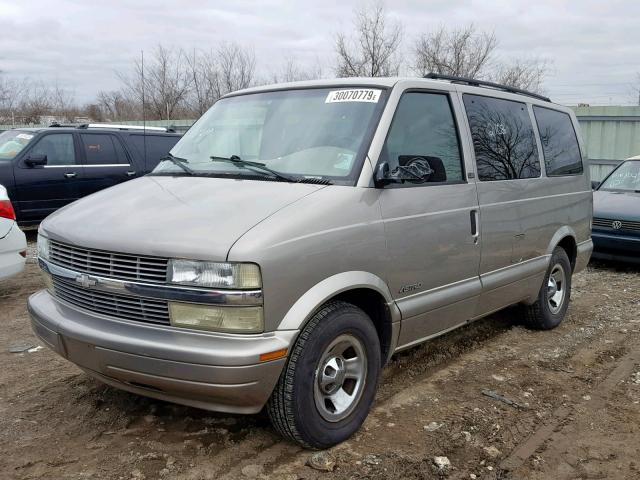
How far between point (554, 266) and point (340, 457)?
10.4ft

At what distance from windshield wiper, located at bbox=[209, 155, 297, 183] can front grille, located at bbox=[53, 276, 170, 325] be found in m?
1.04

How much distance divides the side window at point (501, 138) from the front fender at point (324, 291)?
1456 mm

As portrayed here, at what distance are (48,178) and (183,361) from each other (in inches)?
300

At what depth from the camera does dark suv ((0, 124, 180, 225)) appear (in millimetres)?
9094

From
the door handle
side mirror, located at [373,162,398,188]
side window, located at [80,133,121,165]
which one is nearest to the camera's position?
side mirror, located at [373,162,398,188]

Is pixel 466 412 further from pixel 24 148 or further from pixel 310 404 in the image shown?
pixel 24 148

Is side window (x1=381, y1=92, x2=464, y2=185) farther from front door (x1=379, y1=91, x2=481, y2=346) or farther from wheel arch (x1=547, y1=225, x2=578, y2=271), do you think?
wheel arch (x1=547, y1=225, x2=578, y2=271)

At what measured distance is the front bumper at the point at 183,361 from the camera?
9.00 ft

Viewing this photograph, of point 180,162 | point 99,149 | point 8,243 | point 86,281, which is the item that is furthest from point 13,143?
point 86,281

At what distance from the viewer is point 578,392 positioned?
4152 mm

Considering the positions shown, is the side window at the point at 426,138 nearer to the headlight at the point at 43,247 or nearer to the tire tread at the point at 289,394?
the tire tread at the point at 289,394

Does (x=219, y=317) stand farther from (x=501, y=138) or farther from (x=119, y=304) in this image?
(x=501, y=138)

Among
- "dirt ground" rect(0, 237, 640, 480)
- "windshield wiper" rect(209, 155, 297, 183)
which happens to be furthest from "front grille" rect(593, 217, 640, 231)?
"windshield wiper" rect(209, 155, 297, 183)

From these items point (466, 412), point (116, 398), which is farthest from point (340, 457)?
point (116, 398)
